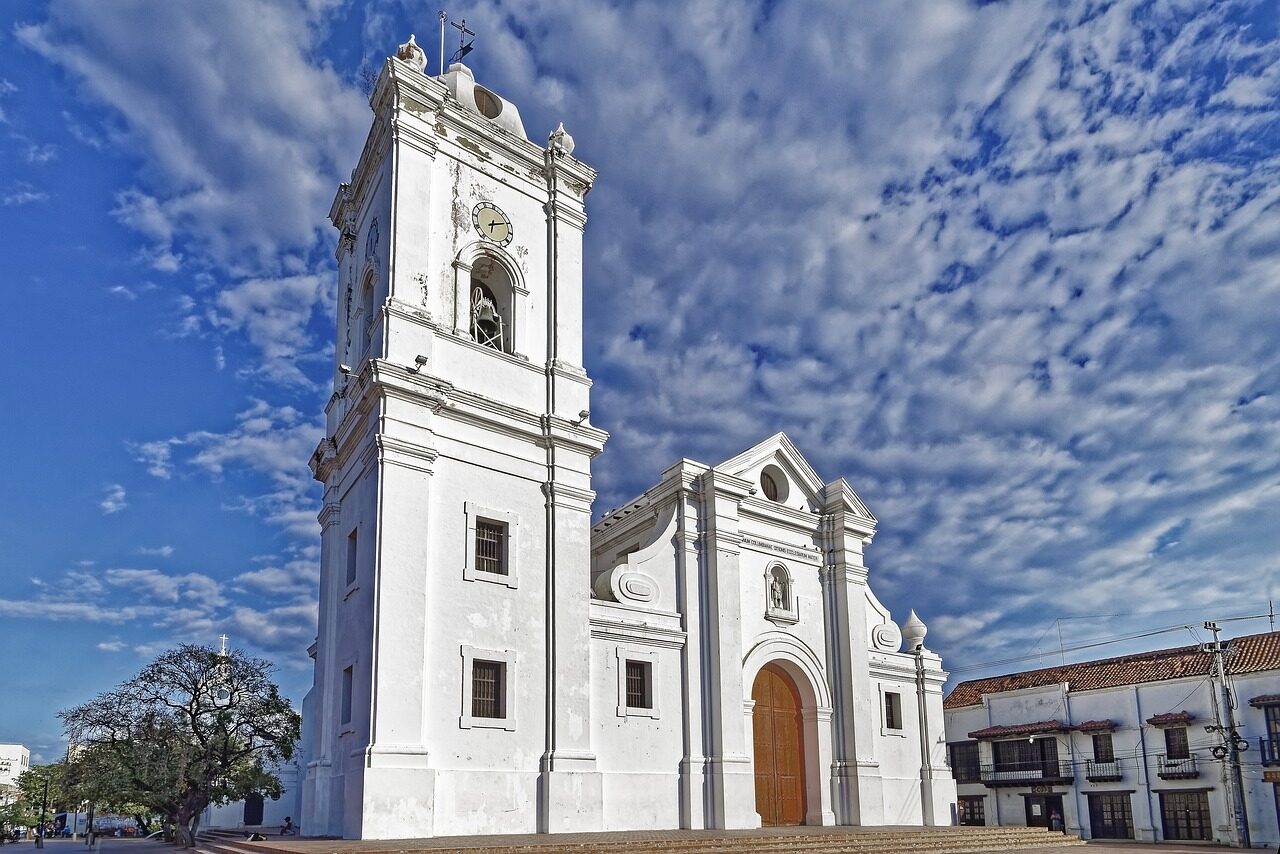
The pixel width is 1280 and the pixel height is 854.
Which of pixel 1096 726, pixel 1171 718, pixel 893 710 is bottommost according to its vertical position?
pixel 1096 726

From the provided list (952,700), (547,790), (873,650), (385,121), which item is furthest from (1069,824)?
(385,121)

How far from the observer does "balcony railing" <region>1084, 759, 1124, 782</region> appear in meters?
37.7

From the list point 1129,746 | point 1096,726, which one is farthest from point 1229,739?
point 1096,726

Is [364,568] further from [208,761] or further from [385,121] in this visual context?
[208,761]

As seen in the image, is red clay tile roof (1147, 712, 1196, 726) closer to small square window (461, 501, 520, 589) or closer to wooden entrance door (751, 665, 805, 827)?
wooden entrance door (751, 665, 805, 827)

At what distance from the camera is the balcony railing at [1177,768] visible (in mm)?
35344

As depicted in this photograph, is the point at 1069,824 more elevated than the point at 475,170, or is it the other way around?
the point at 475,170

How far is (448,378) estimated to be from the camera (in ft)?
58.5

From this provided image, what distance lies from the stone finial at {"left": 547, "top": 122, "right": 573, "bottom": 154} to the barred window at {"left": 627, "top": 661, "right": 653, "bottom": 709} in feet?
34.0

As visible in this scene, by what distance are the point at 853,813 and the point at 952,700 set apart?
89.1ft

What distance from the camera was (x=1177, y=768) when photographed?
117ft

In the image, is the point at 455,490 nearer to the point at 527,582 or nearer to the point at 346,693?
the point at 527,582

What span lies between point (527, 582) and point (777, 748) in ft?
24.1

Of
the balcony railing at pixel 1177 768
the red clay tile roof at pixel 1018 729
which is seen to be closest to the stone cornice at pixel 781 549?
the balcony railing at pixel 1177 768
